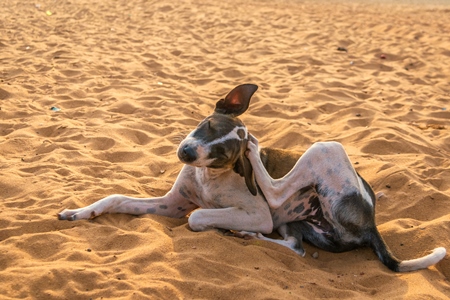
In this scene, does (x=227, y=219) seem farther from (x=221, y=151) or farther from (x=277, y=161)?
(x=277, y=161)

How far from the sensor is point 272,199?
16.4 feet

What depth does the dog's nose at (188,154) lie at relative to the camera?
4434 mm

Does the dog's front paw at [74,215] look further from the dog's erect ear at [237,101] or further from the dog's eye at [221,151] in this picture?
the dog's erect ear at [237,101]

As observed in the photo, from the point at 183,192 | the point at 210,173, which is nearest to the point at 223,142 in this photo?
the point at 210,173

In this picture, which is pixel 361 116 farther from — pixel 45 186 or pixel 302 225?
pixel 45 186

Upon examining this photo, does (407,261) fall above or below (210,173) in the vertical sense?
below

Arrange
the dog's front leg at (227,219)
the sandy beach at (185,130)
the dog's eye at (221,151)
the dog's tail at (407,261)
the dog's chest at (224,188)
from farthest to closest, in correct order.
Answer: the dog's chest at (224,188) → the dog's front leg at (227,219) → the dog's tail at (407,261) → the dog's eye at (221,151) → the sandy beach at (185,130)

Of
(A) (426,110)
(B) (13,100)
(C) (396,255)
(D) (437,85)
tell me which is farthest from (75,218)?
(D) (437,85)

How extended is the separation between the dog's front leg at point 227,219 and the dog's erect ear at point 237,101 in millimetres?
795

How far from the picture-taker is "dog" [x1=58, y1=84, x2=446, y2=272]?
4816 mm

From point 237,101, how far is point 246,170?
0.55 meters

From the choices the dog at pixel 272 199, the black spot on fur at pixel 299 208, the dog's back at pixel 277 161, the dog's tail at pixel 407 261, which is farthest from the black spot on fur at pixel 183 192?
the dog's tail at pixel 407 261

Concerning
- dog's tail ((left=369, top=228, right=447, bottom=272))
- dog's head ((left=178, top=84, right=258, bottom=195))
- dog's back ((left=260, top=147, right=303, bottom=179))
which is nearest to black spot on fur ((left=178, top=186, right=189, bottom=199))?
dog's head ((left=178, top=84, right=258, bottom=195))

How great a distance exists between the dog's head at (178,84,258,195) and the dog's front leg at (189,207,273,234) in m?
0.22
